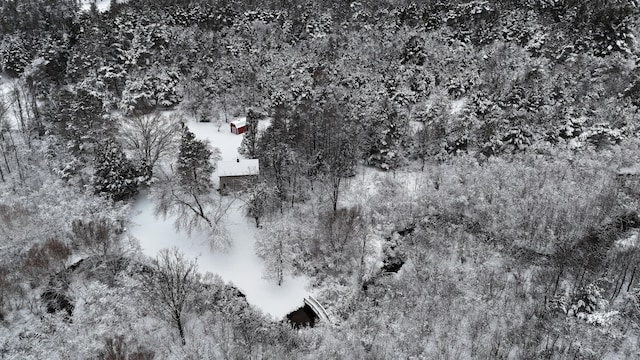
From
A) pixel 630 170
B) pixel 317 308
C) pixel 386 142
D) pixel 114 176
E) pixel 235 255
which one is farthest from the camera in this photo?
pixel 386 142

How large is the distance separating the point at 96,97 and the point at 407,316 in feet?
143

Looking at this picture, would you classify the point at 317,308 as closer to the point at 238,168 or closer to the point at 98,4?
the point at 238,168

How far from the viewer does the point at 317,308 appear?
30422mm

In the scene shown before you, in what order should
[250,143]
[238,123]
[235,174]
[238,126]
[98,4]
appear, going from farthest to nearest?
[98,4], [238,123], [238,126], [250,143], [235,174]

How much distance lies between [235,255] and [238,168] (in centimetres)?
827

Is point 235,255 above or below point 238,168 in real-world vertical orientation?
below

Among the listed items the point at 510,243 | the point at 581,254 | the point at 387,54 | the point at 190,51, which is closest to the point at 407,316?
the point at 510,243

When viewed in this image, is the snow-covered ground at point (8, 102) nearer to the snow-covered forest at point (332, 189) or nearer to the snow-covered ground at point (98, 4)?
the snow-covered forest at point (332, 189)

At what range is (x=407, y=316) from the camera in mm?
29469

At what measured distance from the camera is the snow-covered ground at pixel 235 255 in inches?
1238

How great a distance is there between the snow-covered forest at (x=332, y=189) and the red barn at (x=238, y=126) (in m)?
0.41

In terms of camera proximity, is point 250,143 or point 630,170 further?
point 250,143

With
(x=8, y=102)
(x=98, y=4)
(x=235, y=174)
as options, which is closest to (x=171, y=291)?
(x=235, y=174)

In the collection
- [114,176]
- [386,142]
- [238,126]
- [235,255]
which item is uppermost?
[238,126]
